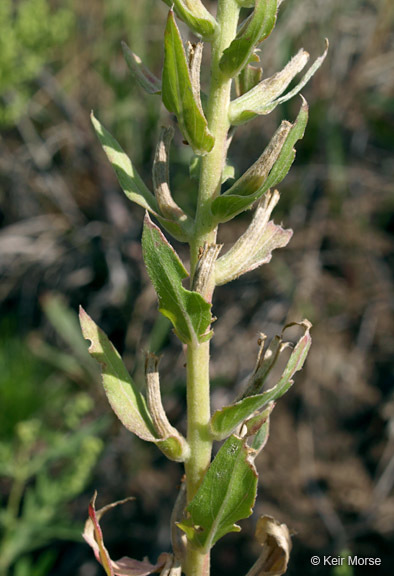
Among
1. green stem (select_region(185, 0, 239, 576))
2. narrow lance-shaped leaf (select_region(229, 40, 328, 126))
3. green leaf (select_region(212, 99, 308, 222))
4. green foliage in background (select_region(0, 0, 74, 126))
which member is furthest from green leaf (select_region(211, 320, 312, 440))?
green foliage in background (select_region(0, 0, 74, 126))

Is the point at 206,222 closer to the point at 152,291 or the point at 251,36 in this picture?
the point at 251,36

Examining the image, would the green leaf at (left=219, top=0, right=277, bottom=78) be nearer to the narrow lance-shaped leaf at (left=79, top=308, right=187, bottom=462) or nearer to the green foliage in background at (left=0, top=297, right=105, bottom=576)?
the narrow lance-shaped leaf at (left=79, top=308, right=187, bottom=462)

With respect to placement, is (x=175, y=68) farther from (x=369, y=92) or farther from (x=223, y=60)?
(x=369, y=92)

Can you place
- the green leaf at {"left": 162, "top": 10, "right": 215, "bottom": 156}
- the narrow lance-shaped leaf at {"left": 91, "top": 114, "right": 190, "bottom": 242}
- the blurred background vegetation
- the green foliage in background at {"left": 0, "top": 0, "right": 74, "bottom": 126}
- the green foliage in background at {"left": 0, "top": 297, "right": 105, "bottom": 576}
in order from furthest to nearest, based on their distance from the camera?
the green foliage in background at {"left": 0, "top": 0, "right": 74, "bottom": 126}
the blurred background vegetation
the green foliage in background at {"left": 0, "top": 297, "right": 105, "bottom": 576}
the narrow lance-shaped leaf at {"left": 91, "top": 114, "right": 190, "bottom": 242}
the green leaf at {"left": 162, "top": 10, "right": 215, "bottom": 156}

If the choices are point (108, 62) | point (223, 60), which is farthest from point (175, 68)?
point (108, 62)

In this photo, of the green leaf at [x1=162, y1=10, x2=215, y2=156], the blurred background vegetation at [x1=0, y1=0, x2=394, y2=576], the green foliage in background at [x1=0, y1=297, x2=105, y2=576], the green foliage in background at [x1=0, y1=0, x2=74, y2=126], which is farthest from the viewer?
the green foliage in background at [x1=0, y1=0, x2=74, y2=126]

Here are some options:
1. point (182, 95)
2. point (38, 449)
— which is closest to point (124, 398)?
point (182, 95)
